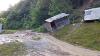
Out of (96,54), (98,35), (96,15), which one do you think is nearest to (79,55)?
(96,54)

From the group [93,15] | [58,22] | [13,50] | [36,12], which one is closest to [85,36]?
[93,15]

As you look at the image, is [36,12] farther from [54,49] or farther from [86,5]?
[54,49]

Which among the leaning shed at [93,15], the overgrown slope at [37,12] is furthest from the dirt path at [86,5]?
the leaning shed at [93,15]

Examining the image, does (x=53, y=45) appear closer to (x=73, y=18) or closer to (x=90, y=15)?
(x=90, y=15)

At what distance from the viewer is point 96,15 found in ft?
155

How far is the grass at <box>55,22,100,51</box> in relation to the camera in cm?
3734

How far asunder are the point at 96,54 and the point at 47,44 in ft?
38.9

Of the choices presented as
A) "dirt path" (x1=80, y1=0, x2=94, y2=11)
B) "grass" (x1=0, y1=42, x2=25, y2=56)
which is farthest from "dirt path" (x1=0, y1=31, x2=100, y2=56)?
"dirt path" (x1=80, y1=0, x2=94, y2=11)

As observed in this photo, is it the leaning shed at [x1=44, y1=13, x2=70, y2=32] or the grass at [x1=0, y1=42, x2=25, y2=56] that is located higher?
the leaning shed at [x1=44, y1=13, x2=70, y2=32]

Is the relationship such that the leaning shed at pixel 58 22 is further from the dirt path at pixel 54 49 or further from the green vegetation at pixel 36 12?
the dirt path at pixel 54 49

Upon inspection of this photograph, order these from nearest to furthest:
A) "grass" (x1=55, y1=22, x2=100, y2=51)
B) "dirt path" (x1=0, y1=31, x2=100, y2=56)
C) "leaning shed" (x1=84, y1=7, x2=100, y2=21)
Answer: "dirt path" (x1=0, y1=31, x2=100, y2=56)
"grass" (x1=55, y1=22, x2=100, y2=51)
"leaning shed" (x1=84, y1=7, x2=100, y2=21)

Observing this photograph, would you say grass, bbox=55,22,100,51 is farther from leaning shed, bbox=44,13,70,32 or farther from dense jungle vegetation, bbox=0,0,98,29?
dense jungle vegetation, bbox=0,0,98,29

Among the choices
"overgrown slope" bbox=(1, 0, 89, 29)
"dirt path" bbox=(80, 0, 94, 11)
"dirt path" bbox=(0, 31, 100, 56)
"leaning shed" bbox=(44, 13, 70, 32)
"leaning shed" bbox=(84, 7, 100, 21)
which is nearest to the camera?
"dirt path" bbox=(0, 31, 100, 56)

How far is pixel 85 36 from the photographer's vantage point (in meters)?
41.2
